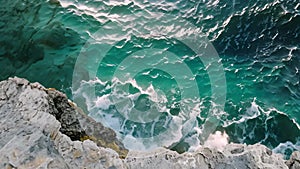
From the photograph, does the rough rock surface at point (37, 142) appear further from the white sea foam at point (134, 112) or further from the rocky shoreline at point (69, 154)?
the white sea foam at point (134, 112)

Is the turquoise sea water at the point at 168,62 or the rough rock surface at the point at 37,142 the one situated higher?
the turquoise sea water at the point at 168,62

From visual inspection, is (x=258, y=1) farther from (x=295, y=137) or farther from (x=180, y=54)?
(x=295, y=137)

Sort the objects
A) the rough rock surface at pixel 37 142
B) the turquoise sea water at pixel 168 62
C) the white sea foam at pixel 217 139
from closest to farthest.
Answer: the rough rock surface at pixel 37 142 < the white sea foam at pixel 217 139 < the turquoise sea water at pixel 168 62

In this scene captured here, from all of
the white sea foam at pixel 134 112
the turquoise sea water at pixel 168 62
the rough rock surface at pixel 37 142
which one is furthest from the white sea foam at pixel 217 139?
the rough rock surface at pixel 37 142

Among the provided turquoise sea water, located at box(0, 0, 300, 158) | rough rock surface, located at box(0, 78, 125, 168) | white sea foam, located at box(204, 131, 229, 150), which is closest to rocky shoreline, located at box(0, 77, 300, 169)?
rough rock surface, located at box(0, 78, 125, 168)

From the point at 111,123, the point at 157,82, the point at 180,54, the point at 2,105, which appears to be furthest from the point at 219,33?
the point at 2,105

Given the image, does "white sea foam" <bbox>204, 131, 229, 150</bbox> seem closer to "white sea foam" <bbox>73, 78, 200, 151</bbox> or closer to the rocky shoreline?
"white sea foam" <bbox>73, 78, 200, 151</bbox>

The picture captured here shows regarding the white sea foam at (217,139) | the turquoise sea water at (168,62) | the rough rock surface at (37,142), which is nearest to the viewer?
the rough rock surface at (37,142)

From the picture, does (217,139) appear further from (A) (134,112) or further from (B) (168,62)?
(B) (168,62)

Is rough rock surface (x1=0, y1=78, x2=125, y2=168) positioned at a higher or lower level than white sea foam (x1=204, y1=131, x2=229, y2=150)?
lower
